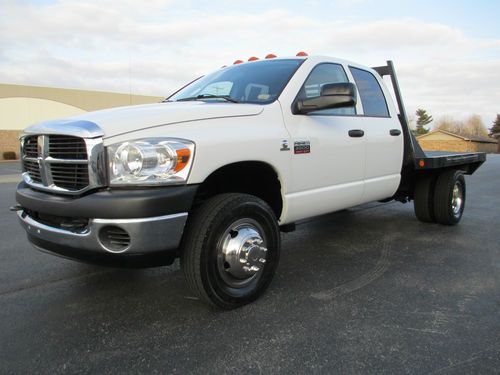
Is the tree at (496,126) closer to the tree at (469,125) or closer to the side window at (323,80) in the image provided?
the tree at (469,125)

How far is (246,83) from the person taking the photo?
3.72 m

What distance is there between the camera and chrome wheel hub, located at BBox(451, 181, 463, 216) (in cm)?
564

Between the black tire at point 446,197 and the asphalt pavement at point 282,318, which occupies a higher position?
the black tire at point 446,197

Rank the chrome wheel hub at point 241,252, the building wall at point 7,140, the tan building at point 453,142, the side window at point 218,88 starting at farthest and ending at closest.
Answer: the tan building at point 453,142
the building wall at point 7,140
the side window at point 218,88
the chrome wheel hub at point 241,252

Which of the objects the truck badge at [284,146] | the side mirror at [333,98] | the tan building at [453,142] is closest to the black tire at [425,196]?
the side mirror at [333,98]

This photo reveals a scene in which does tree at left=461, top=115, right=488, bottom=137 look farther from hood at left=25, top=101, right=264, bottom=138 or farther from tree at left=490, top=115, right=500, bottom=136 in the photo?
hood at left=25, top=101, right=264, bottom=138

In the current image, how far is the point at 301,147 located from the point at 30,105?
36.0 meters

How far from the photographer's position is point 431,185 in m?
5.46

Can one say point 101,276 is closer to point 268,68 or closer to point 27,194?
point 27,194

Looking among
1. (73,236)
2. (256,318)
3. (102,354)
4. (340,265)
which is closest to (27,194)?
(73,236)

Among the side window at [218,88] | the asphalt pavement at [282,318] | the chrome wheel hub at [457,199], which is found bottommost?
the asphalt pavement at [282,318]

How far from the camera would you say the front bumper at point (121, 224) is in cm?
234

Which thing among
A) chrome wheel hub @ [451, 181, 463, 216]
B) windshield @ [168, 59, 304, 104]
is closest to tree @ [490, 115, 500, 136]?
chrome wheel hub @ [451, 181, 463, 216]

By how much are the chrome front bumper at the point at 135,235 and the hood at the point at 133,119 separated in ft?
1.70
